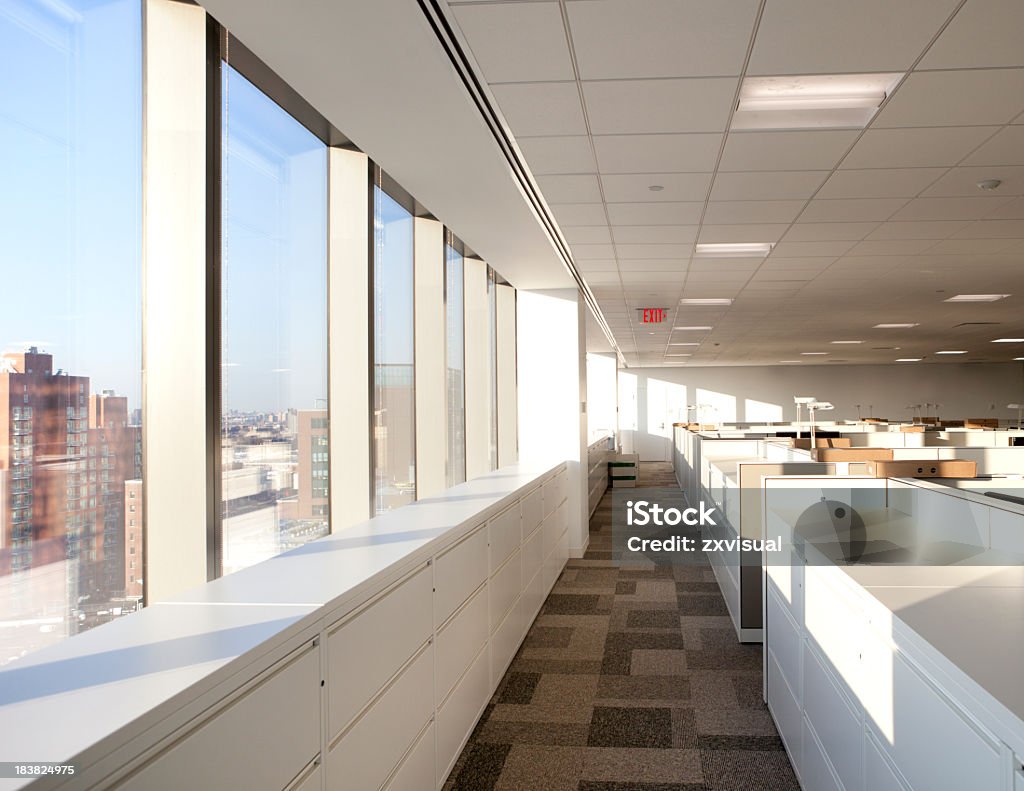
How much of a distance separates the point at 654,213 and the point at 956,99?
1771 millimetres

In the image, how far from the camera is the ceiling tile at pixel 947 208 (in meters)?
4.01

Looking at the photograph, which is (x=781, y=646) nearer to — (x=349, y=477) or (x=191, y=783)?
(x=349, y=477)

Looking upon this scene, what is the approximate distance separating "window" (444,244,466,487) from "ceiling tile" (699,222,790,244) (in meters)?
1.82

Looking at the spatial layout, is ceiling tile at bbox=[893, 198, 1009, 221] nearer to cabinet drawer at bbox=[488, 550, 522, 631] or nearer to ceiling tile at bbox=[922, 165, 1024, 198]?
ceiling tile at bbox=[922, 165, 1024, 198]

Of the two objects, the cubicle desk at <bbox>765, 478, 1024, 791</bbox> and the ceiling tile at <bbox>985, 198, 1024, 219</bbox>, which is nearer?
the cubicle desk at <bbox>765, 478, 1024, 791</bbox>

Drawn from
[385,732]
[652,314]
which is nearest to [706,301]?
[652,314]

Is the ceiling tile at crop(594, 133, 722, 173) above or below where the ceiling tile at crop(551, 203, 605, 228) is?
below

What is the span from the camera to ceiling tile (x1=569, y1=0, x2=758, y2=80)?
82.9 inches

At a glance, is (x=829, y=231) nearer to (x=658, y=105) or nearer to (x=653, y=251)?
(x=653, y=251)

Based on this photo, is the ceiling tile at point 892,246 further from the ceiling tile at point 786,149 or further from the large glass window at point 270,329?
the large glass window at point 270,329

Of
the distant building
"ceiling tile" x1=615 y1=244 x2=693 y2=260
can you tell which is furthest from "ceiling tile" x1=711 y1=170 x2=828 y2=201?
the distant building

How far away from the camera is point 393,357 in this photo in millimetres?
4367

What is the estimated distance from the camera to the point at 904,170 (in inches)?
138

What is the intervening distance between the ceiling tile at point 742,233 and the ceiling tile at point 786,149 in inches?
43.9
